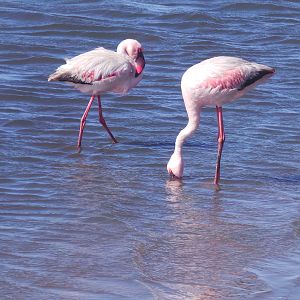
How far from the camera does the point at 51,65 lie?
1405 cm

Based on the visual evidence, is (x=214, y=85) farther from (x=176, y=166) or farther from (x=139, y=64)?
(x=139, y=64)

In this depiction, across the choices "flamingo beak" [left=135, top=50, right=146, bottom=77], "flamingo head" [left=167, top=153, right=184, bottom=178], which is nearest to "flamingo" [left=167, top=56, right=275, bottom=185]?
"flamingo head" [left=167, top=153, right=184, bottom=178]

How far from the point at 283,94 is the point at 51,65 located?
3259mm

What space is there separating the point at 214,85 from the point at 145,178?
1.05m

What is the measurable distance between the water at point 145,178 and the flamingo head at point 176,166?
0.50 feet

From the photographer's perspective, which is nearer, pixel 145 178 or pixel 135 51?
pixel 145 178

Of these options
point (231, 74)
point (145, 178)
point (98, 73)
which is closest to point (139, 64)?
point (98, 73)

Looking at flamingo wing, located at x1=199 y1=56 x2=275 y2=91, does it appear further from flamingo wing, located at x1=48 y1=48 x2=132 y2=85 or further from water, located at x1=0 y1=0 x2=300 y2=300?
flamingo wing, located at x1=48 y1=48 x2=132 y2=85

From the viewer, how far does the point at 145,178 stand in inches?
372

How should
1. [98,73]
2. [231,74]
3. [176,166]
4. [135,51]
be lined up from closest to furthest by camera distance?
[176,166] < [231,74] < [98,73] < [135,51]

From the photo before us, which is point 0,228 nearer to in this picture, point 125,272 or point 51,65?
point 125,272

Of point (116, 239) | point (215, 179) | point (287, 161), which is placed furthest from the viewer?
point (287, 161)

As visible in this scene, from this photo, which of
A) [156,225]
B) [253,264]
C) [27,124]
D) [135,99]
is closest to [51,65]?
[135,99]

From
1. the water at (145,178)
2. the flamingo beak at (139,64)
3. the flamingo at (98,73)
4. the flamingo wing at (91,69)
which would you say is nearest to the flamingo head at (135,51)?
the flamingo beak at (139,64)
